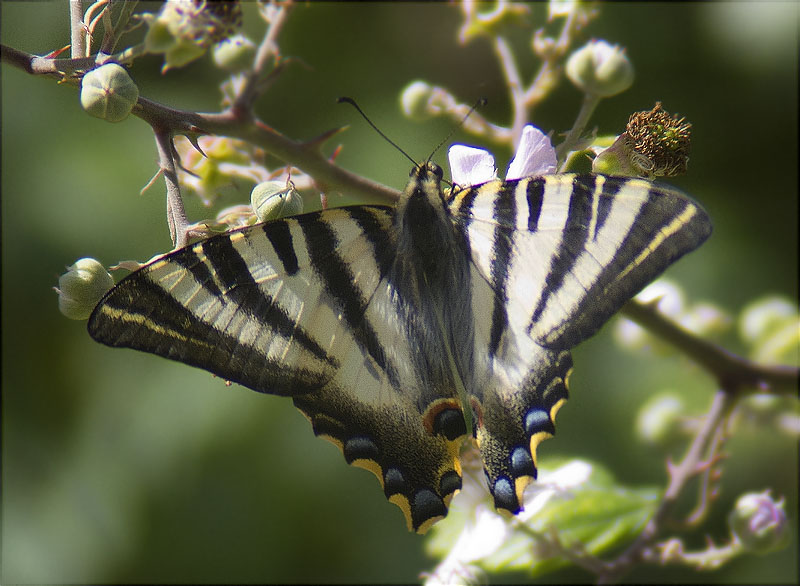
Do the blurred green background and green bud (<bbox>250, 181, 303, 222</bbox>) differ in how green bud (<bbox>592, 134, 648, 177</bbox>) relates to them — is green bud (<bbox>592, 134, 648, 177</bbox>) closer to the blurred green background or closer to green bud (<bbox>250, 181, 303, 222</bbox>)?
green bud (<bbox>250, 181, 303, 222</bbox>)

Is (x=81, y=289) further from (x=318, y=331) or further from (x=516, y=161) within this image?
(x=516, y=161)

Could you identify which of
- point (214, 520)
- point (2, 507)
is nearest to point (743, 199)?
point (214, 520)

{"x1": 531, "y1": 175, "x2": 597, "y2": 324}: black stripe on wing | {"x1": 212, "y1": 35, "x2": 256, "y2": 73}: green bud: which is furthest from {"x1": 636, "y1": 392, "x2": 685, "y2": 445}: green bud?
{"x1": 212, "y1": 35, "x2": 256, "y2": 73}: green bud

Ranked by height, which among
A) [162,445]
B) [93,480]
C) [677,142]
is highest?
[677,142]

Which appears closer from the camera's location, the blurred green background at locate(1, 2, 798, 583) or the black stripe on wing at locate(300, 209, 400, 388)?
the black stripe on wing at locate(300, 209, 400, 388)

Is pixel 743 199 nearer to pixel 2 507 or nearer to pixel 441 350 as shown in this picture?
pixel 441 350
